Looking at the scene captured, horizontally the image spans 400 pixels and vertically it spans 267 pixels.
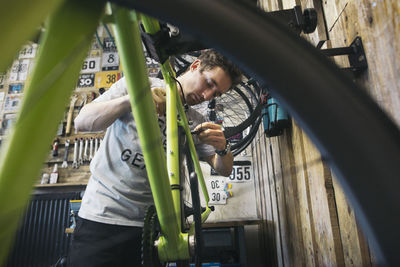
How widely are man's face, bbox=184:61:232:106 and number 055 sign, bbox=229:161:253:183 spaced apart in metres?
1.23

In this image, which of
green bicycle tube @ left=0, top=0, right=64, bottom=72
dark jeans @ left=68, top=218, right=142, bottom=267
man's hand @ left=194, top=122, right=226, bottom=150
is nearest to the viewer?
green bicycle tube @ left=0, top=0, right=64, bottom=72

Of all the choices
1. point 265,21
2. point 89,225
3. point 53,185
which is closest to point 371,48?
point 265,21

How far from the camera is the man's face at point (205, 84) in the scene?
831 millimetres

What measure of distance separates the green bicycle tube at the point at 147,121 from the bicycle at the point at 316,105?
15cm

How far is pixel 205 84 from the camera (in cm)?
84

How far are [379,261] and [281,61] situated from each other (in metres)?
0.12

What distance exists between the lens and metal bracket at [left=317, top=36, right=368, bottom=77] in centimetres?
51

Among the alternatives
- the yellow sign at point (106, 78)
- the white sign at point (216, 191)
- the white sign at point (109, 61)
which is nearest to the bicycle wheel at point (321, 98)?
the white sign at point (216, 191)

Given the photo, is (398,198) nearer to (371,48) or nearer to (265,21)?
(265,21)

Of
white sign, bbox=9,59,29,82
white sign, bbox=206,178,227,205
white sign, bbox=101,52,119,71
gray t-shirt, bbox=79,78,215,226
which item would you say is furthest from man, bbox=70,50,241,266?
white sign, bbox=9,59,29,82

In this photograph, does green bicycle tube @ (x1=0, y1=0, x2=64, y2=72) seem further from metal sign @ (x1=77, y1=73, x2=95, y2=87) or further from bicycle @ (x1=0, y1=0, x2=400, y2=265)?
metal sign @ (x1=77, y1=73, x2=95, y2=87)

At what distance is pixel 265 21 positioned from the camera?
15 cm

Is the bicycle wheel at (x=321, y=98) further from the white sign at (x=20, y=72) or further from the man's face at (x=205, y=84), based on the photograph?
the white sign at (x=20, y=72)

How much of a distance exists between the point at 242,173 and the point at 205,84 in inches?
52.4
